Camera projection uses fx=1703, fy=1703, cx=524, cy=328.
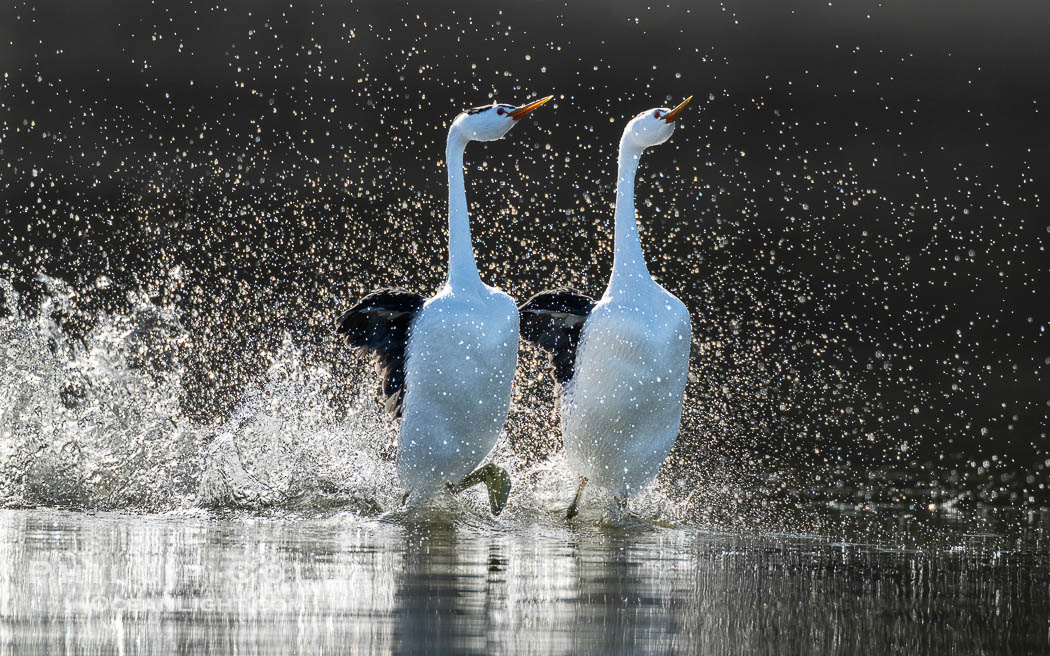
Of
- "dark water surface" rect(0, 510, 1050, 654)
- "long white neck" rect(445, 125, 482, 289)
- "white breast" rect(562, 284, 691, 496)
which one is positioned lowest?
"dark water surface" rect(0, 510, 1050, 654)

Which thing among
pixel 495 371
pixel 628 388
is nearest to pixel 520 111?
pixel 495 371

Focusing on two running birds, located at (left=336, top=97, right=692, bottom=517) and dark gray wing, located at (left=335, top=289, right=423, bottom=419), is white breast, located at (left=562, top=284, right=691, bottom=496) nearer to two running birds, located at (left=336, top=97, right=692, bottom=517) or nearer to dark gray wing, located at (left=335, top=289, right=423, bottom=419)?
two running birds, located at (left=336, top=97, right=692, bottom=517)

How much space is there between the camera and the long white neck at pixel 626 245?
10.7 metres

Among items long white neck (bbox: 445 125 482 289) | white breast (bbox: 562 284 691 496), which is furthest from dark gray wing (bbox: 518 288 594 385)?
long white neck (bbox: 445 125 482 289)

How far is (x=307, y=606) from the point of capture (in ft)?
21.0

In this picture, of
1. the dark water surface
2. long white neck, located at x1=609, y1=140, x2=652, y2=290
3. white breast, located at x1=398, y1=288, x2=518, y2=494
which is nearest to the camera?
the dark water surface

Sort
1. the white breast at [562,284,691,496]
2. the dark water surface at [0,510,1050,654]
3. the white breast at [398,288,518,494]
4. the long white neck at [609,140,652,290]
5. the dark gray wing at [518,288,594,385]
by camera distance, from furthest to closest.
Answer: the dark gray wing at [518,288,594,385], the long white neck at [609,140,652,290], the white breast at [562,284,691,496], the white breast at [398,288,518,494], the dark water surface at [0,510,1050,654]

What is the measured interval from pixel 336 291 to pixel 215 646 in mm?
20750

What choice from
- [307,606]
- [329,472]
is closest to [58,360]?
[329,472]

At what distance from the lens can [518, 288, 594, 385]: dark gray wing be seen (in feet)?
36.7

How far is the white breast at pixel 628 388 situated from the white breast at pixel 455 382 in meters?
0.53

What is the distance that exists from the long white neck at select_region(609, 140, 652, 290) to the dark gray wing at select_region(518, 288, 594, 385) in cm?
42

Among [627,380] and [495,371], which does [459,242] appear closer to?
[495,371]

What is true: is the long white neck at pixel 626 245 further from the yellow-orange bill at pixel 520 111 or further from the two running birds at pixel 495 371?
the yellow-orange bill at pixel 520 111
